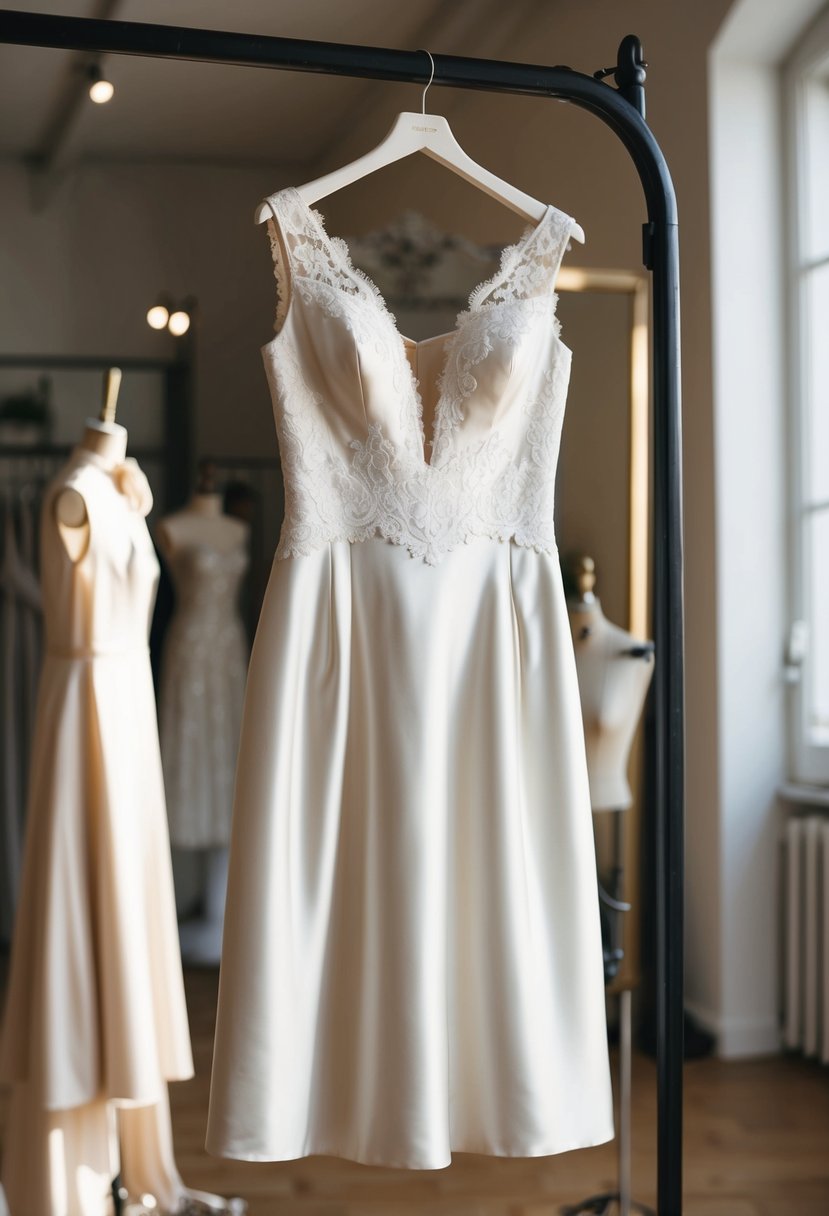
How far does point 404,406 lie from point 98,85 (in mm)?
3072

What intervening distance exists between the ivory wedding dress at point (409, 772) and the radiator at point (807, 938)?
1.92 m

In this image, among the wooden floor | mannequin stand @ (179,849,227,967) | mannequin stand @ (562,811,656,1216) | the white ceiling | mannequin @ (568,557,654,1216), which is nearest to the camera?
mannequin stand @ (562,811,656,1216)

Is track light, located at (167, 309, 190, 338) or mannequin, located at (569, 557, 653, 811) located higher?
track light, located at (167, 309, 190, 338)

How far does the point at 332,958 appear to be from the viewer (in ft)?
4.72

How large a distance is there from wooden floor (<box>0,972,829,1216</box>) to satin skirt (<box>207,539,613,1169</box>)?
3.89ft

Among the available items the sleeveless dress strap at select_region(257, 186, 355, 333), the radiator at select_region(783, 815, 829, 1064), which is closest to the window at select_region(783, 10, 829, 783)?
the radiator at select_region(783, 815, 829, 1064)

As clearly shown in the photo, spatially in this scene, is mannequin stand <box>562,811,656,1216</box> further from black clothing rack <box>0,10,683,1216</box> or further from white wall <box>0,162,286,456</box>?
white wall <box>0,162,286,456</box>

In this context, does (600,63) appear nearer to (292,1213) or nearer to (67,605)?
(67,605)

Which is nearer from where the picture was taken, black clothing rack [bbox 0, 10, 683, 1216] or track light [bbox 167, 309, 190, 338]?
black clothing rack [bbox 0, 10, 683, 1216]

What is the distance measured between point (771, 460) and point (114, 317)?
113 inches

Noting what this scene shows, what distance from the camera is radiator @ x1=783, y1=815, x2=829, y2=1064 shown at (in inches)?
124

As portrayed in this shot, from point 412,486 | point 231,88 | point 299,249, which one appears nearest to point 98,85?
point 231,88

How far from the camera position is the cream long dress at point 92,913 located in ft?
6.83

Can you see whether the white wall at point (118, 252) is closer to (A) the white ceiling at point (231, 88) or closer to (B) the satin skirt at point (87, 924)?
(A) the white ceiling at point (231, 88)
